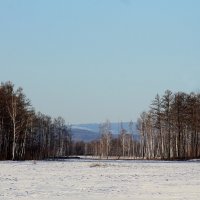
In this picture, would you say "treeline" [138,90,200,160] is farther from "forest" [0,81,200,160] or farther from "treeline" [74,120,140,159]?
"treeline" [74,120,140,159]

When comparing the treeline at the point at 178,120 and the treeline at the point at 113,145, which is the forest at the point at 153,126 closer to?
the treeline at the point at 178,120

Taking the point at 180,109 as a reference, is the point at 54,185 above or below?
below

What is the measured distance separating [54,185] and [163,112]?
61923 millimetres

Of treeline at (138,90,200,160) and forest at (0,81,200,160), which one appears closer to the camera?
forest at (0,81,200,160)

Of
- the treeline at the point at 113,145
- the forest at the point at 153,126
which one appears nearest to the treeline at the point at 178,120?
the forest at the point at 153,126

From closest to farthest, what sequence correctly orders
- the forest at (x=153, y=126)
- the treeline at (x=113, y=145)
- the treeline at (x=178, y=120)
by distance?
1. the forest at (x=153, y=126)
2. the treeline at (x=178, y=120)
3. the treeline at (x=113, y=145)

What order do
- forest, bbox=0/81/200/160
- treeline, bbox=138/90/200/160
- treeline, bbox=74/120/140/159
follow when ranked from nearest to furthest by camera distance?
1. forest, bbox=0/81/200/160
2. treeline, bbox=138/90/200/160
3. treeline, bbox=74/120/140/159

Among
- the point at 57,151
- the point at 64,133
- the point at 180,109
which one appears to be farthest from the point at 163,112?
the point at 64,133

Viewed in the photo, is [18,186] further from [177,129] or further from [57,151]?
[57,151]

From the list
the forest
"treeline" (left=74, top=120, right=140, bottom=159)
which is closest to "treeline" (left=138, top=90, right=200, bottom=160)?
the forest

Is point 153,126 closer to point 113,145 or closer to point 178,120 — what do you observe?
point 178,120

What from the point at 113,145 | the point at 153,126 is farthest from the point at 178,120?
the point at 113,145

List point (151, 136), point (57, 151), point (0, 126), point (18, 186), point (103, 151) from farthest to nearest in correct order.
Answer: point (103, 151) → point (57, 151) → point (151, 136) → point (0, 126) → point (18, 186)

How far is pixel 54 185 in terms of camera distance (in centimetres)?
2658
